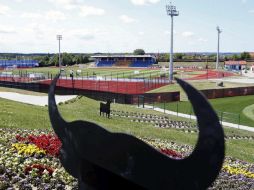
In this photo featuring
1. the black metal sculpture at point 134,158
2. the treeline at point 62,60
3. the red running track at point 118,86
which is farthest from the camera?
the treeline at point 62,60

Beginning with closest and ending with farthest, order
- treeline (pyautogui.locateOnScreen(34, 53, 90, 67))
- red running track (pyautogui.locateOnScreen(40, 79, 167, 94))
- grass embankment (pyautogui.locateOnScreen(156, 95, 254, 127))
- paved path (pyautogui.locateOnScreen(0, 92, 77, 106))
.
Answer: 1. grass embankment (pyautogui.locateOnScreen(156, 95, 254, 127))
2. paved path (pyautogui.locateOnScreen(0, 92, 77, 106))
3. red running track (pyautogui.locateOnScreen(40, 79, 167, 94))
4. treeline (pyautogui.locateOnScreen(34, 53, 90, 67))

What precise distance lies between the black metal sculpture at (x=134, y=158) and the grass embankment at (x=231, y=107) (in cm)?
2671

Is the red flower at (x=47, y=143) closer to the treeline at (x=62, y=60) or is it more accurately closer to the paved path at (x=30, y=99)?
the paved path at (x=30, y=99)

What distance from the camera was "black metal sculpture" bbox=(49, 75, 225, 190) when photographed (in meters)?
5.14

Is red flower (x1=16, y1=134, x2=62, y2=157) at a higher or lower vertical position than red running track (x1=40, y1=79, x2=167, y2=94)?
higher

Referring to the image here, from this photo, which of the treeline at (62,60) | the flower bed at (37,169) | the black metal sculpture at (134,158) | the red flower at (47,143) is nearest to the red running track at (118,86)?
the flower bed at (37,169)

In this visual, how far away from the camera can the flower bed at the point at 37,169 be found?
975 centimetres

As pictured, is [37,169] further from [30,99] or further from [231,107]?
[231,107]

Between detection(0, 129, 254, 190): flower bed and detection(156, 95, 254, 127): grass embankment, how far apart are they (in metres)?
19.6

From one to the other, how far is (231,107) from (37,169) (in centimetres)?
3399

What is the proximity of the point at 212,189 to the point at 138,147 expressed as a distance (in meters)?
5.75

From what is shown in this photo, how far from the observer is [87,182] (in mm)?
6703

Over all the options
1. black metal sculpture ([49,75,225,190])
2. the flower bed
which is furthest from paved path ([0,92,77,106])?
black metal sculpture ([49,75,225,190])

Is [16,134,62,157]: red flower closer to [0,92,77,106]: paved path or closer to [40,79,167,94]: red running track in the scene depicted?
[0,92,77,106]: paved path
